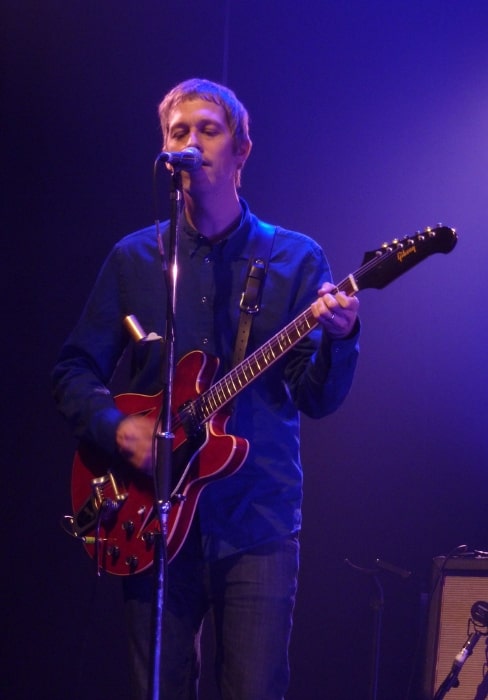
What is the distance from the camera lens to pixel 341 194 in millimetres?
4699

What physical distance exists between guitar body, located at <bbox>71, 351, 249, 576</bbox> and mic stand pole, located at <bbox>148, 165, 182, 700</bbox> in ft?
0.68

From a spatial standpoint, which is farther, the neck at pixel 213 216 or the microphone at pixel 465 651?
the microphone at pixel 465 651

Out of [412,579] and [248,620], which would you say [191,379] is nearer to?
[248,620]

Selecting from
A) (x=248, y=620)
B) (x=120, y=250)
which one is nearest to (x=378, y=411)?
(x=120, y=250)

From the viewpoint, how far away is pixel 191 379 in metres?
2.61

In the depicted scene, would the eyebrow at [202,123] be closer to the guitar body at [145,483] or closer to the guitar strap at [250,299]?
the guitar strap at [250,299]

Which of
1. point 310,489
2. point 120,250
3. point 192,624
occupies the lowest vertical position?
point 192,624

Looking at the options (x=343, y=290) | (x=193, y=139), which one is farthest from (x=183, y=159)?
(x=343, y=290)

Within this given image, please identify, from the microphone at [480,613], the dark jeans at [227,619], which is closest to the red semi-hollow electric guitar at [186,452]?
the dark jeans at [227,619]

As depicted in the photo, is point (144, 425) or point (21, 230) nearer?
point (144, 425)

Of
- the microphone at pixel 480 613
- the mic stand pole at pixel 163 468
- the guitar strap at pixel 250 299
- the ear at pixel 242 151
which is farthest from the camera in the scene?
the microphone at pixel 480 613

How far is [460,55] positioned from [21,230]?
93.2 inches

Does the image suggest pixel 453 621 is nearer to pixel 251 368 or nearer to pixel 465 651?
pixel 465 651

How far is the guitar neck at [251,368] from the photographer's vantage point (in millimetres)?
2547
